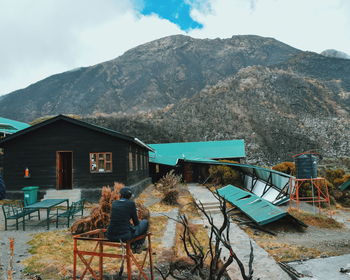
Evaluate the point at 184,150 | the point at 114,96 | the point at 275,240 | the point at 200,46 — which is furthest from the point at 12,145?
the point at 200,46

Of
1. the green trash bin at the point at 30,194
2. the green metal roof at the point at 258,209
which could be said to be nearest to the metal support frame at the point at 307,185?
the green metal roof at the point at 258,209

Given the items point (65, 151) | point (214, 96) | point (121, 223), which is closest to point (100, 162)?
point (65, 151)

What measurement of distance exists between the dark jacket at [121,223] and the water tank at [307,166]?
10.1 metres

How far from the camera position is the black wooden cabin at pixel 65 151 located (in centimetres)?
1507

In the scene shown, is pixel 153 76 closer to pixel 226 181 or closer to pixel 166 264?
pixel 226 181

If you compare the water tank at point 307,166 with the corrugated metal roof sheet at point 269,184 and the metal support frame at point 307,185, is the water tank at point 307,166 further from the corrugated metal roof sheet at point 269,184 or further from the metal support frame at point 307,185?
the corrugated metal roof sheet at point 269,184

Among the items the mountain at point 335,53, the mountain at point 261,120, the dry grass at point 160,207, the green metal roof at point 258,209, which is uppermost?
the mountain at point 335,53

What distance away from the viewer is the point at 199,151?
2919 cm

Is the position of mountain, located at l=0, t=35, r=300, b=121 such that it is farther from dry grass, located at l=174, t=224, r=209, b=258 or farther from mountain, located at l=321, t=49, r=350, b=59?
dry grass, located at l=174, t=224, r=209, b=258

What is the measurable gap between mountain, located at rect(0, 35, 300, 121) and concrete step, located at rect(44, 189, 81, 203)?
297ft

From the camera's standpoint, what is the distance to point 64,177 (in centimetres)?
1798

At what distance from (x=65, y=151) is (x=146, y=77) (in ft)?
392

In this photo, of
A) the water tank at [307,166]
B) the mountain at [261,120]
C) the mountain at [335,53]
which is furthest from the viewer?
the mountain at [335,53]

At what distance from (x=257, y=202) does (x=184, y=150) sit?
768 inches
